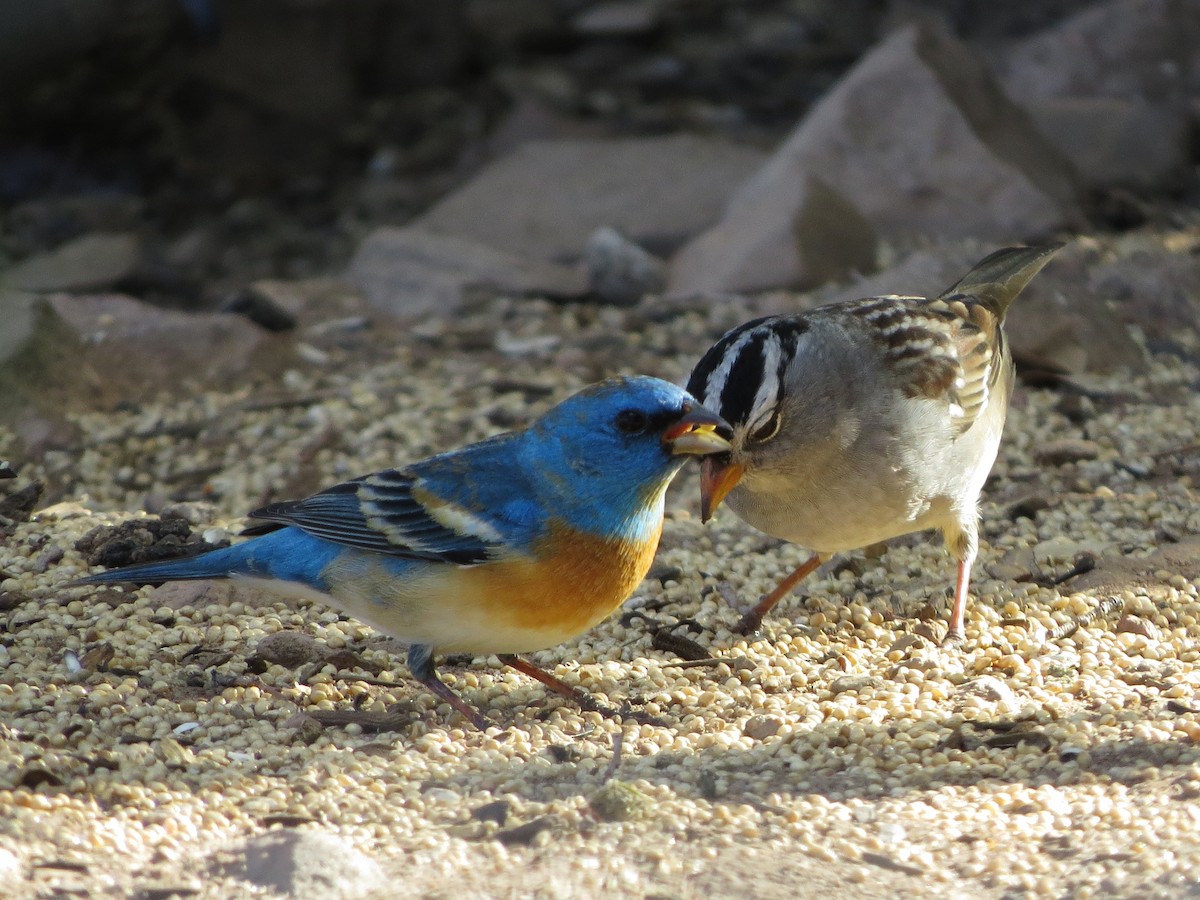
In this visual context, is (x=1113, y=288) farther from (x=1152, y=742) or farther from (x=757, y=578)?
(x=1152, y=742)

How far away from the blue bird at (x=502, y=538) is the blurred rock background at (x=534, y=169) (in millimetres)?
2815

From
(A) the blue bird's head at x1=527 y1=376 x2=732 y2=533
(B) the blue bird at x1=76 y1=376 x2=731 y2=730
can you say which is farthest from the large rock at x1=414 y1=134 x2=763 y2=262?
(A) the blue bird's head at x1=527 y1=376 x2=732 y2=533

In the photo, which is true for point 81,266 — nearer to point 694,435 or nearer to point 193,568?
point 193,568

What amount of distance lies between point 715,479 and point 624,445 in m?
0.52


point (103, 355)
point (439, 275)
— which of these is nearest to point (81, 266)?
point (103, 355)

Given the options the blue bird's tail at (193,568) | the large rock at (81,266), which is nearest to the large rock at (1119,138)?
the large rock at (81,266)

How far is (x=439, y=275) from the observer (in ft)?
28.1

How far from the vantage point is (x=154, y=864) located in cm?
336

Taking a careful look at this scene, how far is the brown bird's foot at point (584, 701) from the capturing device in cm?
437

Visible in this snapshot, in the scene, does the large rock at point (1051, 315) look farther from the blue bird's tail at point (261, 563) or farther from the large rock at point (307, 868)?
the large rock at point (307, 868)

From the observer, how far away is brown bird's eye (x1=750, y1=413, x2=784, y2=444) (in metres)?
4.64

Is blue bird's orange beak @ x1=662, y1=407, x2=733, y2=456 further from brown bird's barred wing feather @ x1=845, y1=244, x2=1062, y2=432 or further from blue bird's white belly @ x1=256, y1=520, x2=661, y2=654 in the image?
brown bird's barred wing feather @ x1=845, y1=244, x2=1062, y2=432

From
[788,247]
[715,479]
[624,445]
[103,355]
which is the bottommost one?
[103,355]

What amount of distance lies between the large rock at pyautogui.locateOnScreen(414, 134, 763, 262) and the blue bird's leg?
498 centimetres
